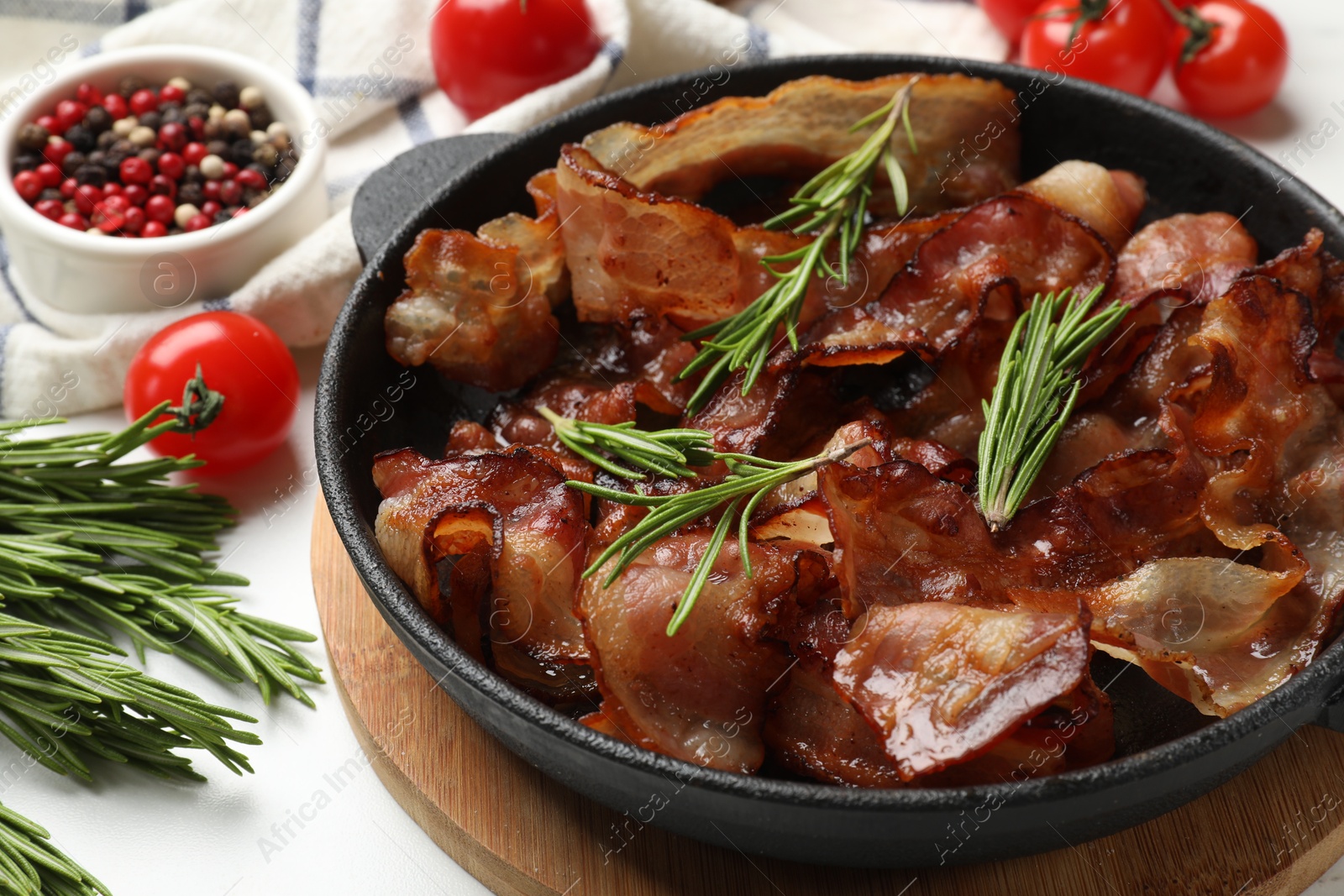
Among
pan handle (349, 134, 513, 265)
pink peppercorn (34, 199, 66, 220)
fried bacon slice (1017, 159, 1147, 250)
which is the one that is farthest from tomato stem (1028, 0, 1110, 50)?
pink peppercorn (34, 199, 66, 220)

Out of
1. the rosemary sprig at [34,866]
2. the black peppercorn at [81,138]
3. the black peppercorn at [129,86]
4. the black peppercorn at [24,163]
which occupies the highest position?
the black peppercorn at [129,86]

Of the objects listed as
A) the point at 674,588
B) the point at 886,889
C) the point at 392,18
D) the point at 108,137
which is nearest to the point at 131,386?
the point at 108,137

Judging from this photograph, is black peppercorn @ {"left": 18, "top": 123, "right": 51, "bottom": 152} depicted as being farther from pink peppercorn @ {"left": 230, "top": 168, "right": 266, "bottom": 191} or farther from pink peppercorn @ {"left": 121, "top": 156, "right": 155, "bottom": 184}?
pink peppercorn @ {"left": 230, "top": 168, "right": 266, "bottom": 191}

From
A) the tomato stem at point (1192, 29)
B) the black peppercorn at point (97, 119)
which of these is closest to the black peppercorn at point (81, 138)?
the black peppercorn at point (97, 119)

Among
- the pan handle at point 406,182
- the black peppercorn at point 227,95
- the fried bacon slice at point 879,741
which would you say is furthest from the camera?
the black peppercorn at point 227,95

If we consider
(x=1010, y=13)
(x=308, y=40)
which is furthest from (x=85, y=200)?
(x=1010, y=13)

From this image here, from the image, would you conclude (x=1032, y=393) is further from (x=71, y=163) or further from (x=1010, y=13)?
(x=71, y=163)

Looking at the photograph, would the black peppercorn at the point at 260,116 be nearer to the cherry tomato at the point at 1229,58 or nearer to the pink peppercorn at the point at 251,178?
the pink peppercorn at the point at 251,178

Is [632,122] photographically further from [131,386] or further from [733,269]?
[131,386]
